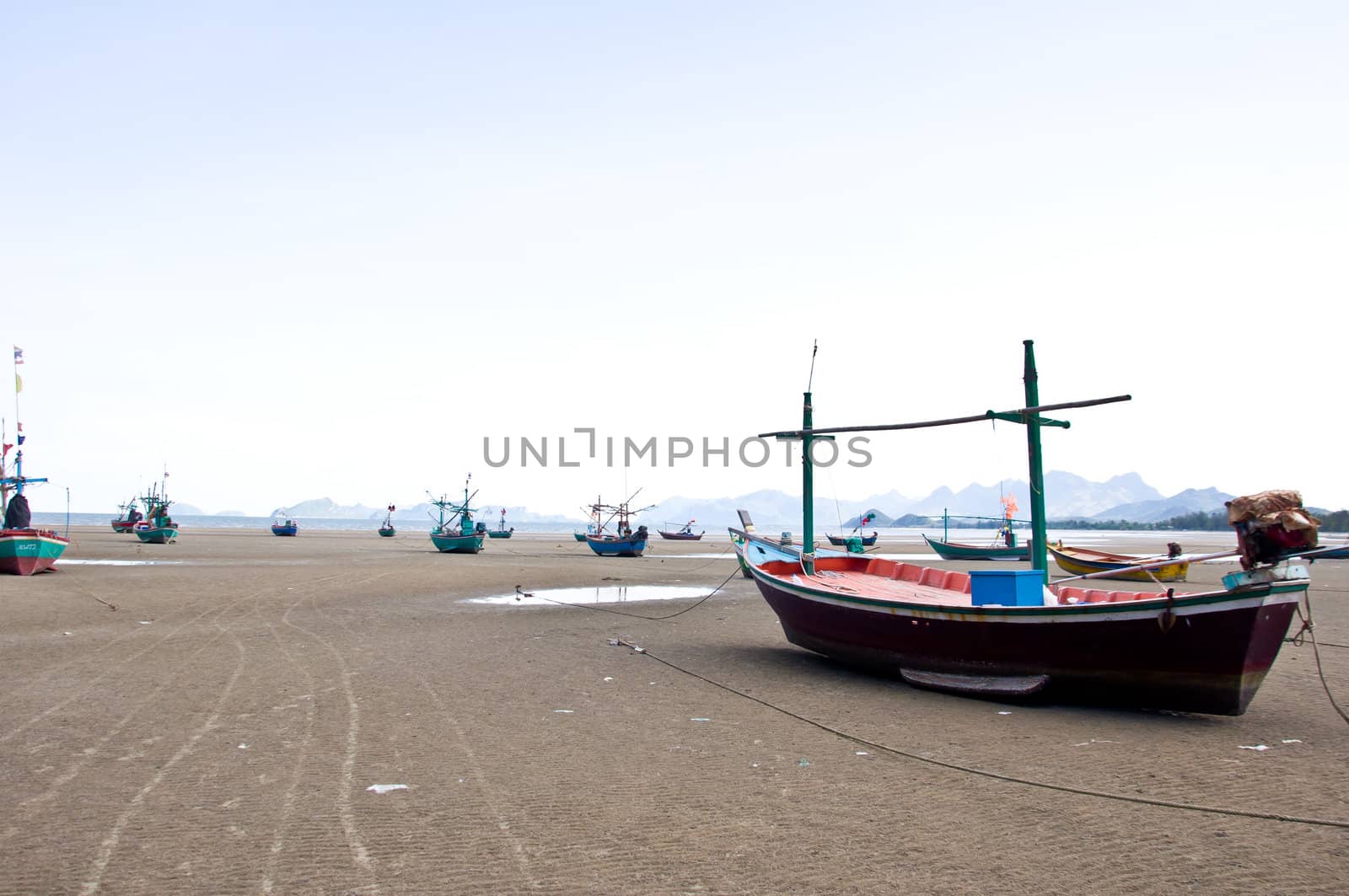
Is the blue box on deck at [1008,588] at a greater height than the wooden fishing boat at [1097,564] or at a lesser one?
greater

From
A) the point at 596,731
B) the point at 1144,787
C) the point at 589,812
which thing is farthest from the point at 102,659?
the point at 1144,787

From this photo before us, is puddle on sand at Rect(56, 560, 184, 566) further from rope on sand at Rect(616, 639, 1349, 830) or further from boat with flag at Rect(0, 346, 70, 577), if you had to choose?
rope on sand at Rect(616, 639, 1349, 830)

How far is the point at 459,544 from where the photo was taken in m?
51.1

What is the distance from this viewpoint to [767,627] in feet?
58.3

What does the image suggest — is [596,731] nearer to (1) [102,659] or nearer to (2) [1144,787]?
(2) [1144,787]

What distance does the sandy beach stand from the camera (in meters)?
4.93

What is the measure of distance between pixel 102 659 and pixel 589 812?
9.74 m

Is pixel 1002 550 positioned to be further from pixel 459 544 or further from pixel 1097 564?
pixel 459 544

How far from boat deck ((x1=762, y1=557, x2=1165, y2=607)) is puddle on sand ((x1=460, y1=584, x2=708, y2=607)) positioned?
311 inches

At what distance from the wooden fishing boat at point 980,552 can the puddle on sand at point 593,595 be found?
90.9ft

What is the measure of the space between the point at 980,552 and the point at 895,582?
4025 centimetres

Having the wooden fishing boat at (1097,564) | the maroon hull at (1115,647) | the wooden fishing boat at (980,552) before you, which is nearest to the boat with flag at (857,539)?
the wooden fishing boat at (980,552)

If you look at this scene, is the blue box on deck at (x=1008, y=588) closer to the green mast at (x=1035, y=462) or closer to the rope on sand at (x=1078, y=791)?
the green mast at (x=1035, y=462)

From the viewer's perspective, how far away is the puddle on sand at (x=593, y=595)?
22.2 meters
